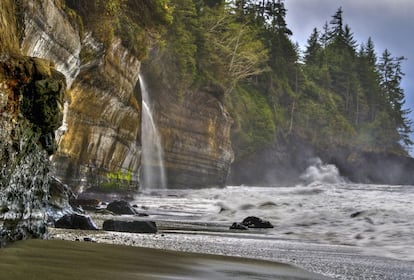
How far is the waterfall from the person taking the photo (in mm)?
25597

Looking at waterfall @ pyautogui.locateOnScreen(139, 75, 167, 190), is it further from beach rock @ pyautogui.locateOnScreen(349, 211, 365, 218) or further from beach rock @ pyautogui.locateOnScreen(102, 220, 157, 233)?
beach rock @ pyautogui.locateOnScreen(102, 220, 157, 233)

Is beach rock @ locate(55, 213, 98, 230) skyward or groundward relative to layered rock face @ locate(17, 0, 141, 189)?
groundward

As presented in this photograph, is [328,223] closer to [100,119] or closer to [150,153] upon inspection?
[100,119]

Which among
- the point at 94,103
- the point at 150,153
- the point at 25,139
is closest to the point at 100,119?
the point at 94,103

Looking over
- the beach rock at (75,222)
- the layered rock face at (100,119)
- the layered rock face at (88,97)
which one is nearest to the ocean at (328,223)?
the beach rock at (75,222)

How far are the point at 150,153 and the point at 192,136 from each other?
3.69m

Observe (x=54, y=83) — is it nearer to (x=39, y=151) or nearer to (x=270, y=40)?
(x=39, y=151)

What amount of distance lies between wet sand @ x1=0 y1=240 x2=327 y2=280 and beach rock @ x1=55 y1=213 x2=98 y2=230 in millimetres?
2240

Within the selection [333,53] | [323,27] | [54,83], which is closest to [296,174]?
[333,53]

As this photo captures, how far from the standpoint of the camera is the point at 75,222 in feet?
20.6

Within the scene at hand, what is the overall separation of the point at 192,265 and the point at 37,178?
164cm

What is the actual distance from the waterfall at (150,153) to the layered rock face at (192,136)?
59 centimetres

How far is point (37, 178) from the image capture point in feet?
13.4

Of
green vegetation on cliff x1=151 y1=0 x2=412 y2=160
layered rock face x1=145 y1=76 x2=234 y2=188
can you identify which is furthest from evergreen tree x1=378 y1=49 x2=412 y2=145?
layered rock face x1=145 y1=76 x2=234 y2=188
